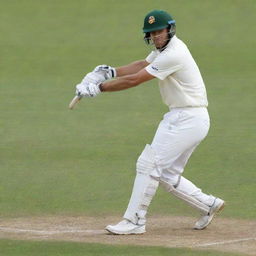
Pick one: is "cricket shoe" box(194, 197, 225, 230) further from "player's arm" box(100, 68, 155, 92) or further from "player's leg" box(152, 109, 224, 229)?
"player's arm" box(100, 68, 155, 92)

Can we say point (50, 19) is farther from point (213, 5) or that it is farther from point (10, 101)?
point (10, 101)

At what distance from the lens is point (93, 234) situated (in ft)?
26.4

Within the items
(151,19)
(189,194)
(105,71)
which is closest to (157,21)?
(151,19)

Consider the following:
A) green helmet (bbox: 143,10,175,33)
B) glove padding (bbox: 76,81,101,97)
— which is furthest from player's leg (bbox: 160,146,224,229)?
green helmet (bbox: 143,10,175,33)

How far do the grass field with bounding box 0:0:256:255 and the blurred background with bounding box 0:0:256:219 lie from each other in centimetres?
2

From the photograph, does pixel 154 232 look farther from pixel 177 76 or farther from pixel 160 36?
pixel 160 36

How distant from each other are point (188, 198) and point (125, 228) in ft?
2.13

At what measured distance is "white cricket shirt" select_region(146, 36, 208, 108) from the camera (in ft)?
26.2

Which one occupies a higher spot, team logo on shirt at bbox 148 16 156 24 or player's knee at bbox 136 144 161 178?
team logo on shirt at bbox 148 16 156 24

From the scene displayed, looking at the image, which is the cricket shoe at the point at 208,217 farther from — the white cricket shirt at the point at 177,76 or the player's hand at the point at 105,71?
the player's hand at the point at 105,71

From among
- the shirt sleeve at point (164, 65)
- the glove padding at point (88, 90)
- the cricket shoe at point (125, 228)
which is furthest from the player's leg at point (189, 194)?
the glove padding at point (88, 90)

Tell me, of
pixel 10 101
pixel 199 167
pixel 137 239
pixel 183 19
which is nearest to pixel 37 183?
pixel 199 167

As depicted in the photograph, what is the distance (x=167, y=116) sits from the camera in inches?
323

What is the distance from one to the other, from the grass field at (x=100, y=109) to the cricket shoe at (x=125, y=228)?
0.55 m
